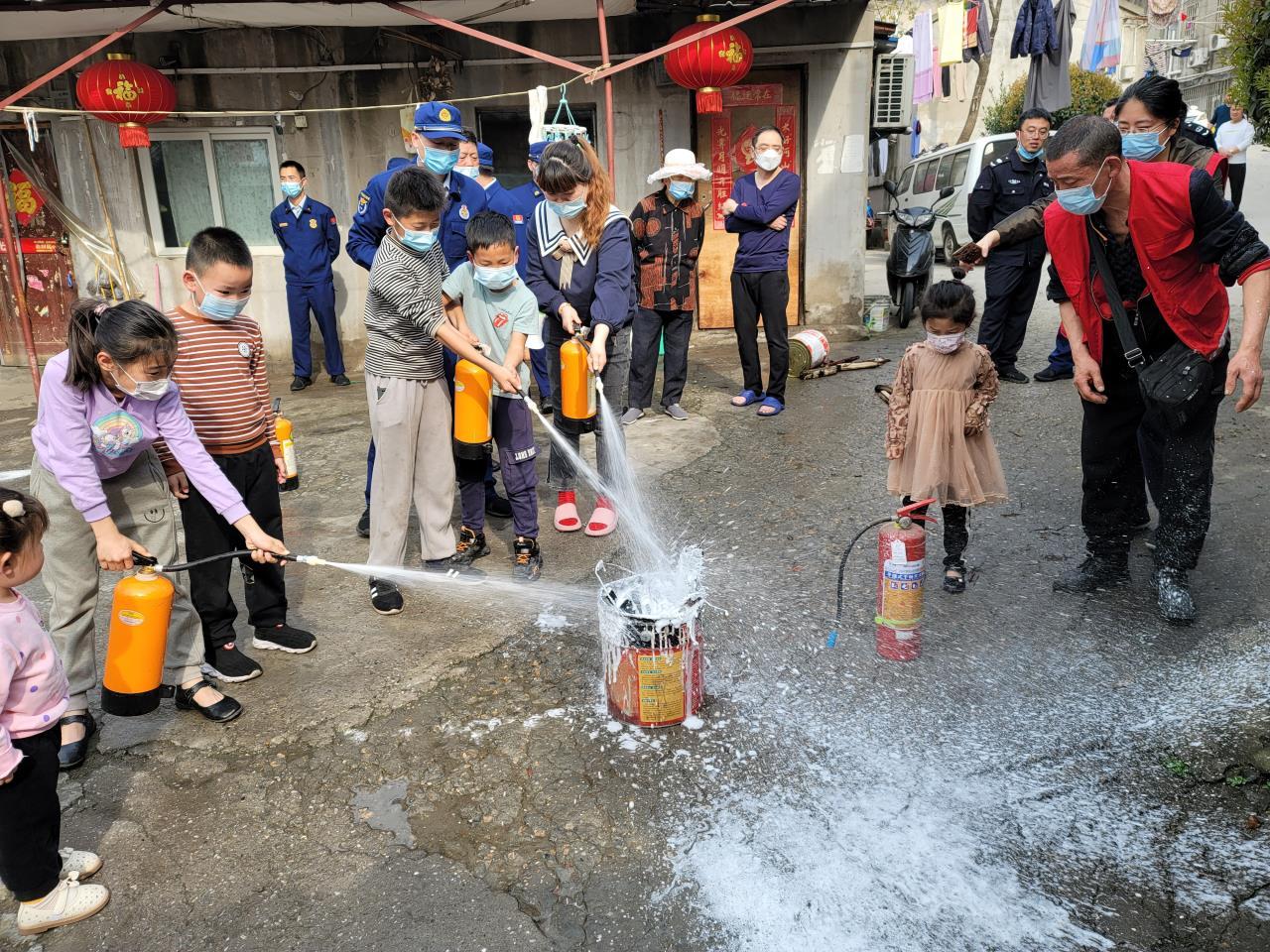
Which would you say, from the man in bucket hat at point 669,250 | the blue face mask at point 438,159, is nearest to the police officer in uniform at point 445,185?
the blue face mask at point 438,159

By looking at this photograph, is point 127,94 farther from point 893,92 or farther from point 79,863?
point 893,92

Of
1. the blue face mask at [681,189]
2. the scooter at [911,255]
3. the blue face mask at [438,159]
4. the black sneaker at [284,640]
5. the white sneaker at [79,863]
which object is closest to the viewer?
the white sneaker at [79,863]

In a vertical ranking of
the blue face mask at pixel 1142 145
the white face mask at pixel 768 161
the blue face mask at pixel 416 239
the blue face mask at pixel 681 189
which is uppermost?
the white face mask at pixel 768 161

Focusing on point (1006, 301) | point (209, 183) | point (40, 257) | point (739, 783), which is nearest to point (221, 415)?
point (739, 783)

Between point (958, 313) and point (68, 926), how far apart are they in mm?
3972

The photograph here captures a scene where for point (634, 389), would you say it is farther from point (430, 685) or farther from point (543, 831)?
point (543, 831)

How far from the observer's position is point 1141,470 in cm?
450

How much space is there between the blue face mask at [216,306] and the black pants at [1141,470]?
12.4ft

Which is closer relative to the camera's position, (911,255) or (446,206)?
(446,206)

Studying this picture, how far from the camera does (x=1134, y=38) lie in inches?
1288

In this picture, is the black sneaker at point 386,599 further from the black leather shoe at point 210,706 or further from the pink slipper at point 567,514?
the pink slipper at point 567,514

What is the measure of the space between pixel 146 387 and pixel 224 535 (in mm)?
794

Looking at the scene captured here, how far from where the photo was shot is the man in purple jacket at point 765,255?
7.37 meters

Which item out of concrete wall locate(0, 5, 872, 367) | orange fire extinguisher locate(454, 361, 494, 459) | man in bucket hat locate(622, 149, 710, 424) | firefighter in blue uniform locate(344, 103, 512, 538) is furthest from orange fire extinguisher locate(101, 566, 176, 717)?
concrete wall locate(0, 5, 872, 367)
